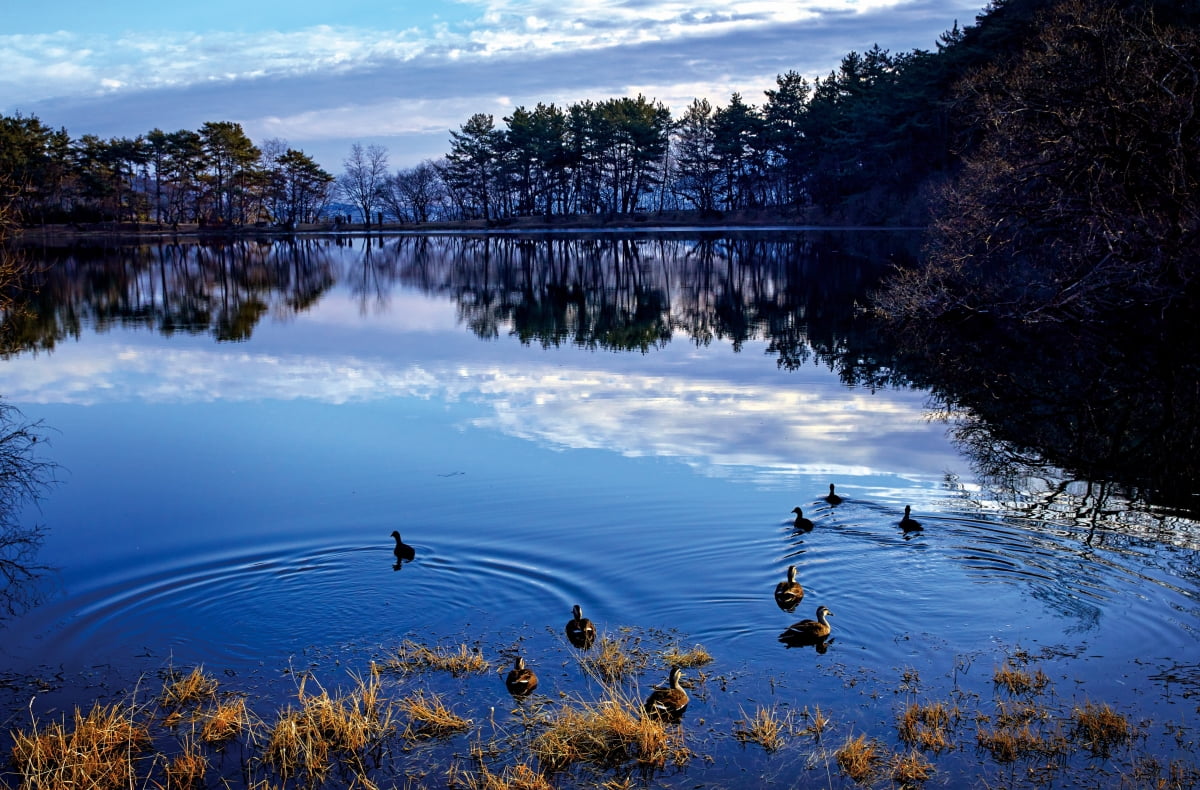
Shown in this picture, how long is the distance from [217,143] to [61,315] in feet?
278

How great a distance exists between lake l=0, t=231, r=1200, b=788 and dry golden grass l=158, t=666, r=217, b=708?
0.89 feet

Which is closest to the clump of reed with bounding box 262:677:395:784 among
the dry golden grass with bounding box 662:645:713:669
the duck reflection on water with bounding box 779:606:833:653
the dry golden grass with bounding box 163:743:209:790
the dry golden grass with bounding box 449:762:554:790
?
the dry golden grass with bounding box 163:743:209:790

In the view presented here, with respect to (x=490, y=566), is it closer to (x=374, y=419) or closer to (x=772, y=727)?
(x=772, y=727)

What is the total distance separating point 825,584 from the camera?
11000 millimetres

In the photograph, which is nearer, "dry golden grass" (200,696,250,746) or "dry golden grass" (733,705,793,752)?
"dry golden grass" (733,705,793,752)

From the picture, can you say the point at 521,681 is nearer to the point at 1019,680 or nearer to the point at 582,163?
the point at 1019,680

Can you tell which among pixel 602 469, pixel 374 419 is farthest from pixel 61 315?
pixel 602 469

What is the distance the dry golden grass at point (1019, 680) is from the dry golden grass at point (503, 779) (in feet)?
12.9

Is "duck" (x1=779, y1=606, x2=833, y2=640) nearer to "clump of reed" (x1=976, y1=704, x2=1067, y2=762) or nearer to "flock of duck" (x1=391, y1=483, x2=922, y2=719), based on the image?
"flock of duck" (x1=391, y1=483, x2=922, y2=719)

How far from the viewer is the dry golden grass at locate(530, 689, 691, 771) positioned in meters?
7.54

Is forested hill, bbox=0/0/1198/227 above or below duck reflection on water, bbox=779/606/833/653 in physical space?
above

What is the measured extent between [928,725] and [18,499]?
13.1 meters

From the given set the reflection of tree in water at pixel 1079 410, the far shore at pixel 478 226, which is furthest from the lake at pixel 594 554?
the far shore at pixel 478 226

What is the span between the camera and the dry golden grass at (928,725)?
7.69 metres
